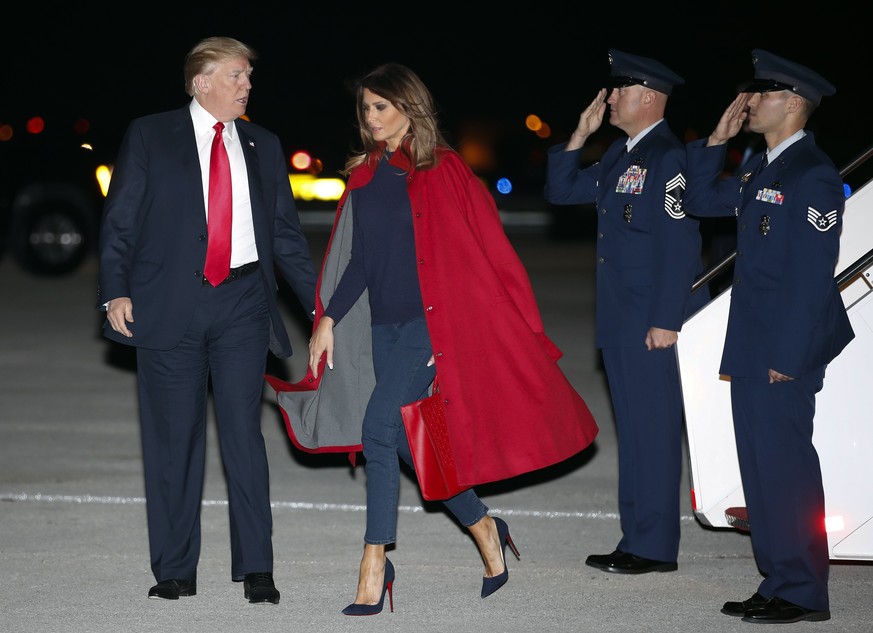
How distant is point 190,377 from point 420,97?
1410 mm

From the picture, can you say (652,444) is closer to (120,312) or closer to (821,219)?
(821,219)

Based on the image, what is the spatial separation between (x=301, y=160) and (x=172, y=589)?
14.8 meters

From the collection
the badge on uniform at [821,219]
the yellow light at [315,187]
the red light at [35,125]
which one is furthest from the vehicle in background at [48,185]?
the badge on uniform at [821,219]

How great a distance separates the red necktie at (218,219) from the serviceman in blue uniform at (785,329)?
1.94 meters

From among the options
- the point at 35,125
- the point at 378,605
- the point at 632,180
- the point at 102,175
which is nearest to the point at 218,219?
the point at 378,605

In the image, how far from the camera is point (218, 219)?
496cm

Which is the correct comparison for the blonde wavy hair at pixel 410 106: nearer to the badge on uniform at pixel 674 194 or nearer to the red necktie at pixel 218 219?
the red necktie at pixel 218 219

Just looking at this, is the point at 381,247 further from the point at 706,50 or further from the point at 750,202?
the point at 706,50

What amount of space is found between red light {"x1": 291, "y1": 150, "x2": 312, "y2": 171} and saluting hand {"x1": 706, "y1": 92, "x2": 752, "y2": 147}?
1440 centimetres

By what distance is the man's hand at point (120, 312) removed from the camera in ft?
16.1

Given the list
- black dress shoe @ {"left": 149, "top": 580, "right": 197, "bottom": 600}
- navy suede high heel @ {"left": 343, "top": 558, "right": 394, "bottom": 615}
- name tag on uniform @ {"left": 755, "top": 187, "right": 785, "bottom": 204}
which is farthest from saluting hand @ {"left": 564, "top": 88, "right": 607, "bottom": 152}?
black dress shoe @ {"left": 149, "top": 580, "right": 197, "bottom": 600}

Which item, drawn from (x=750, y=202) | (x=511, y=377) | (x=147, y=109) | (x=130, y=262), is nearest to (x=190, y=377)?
(x=130, y=262)

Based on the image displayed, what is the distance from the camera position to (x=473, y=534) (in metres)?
5.18

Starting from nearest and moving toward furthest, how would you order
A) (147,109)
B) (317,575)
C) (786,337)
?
(786,337) → (317,575) → (147,109)
